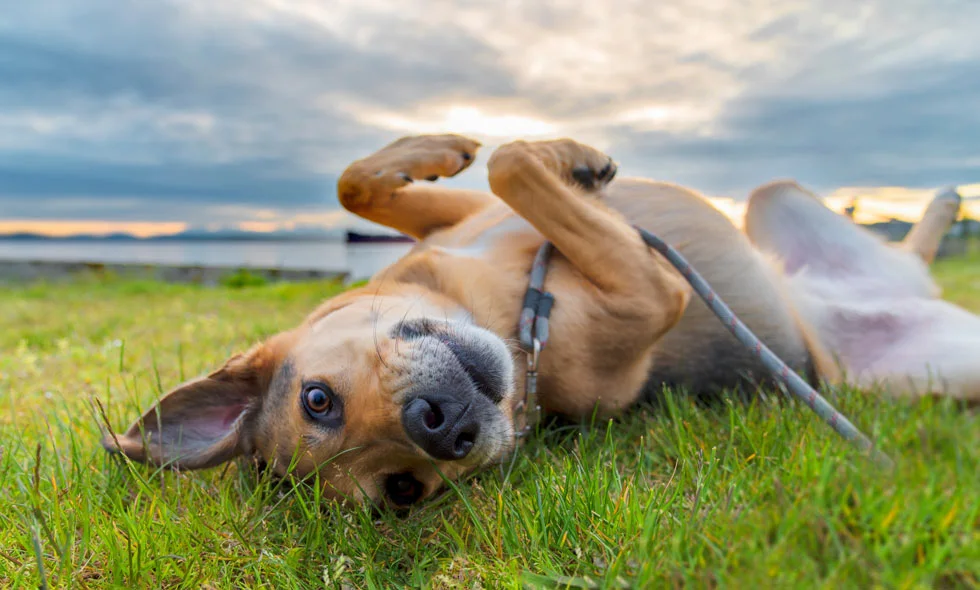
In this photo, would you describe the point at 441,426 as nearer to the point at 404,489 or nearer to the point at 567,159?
the point at 404,489

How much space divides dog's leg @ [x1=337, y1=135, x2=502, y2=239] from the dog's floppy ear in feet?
3.98

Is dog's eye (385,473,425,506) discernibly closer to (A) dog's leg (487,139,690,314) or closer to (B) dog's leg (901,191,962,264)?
(A) dog's leg (487,139,690,314)

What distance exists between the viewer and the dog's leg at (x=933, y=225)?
4.91 m

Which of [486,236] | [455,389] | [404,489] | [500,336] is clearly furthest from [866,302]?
[404,489]

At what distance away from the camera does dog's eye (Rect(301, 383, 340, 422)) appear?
231cm

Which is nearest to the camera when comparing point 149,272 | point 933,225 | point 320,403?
point 320,403

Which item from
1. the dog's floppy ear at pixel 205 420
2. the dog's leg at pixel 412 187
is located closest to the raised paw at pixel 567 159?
the dog's leg at pixel 412 187

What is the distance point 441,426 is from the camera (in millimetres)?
2076

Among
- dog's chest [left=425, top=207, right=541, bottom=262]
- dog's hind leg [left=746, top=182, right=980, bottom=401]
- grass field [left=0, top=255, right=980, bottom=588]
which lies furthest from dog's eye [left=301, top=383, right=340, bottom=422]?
dog's hind leg [left=746, top=182, right=980, bottom=401]

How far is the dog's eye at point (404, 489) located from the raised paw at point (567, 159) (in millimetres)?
1353

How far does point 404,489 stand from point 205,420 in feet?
3.05

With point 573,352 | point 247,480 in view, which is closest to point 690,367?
point 573,352

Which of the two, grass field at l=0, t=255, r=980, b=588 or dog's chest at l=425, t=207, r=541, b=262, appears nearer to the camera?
grass field at l=0, t=255, r=980, b=588

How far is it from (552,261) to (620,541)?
1554 millimetres
